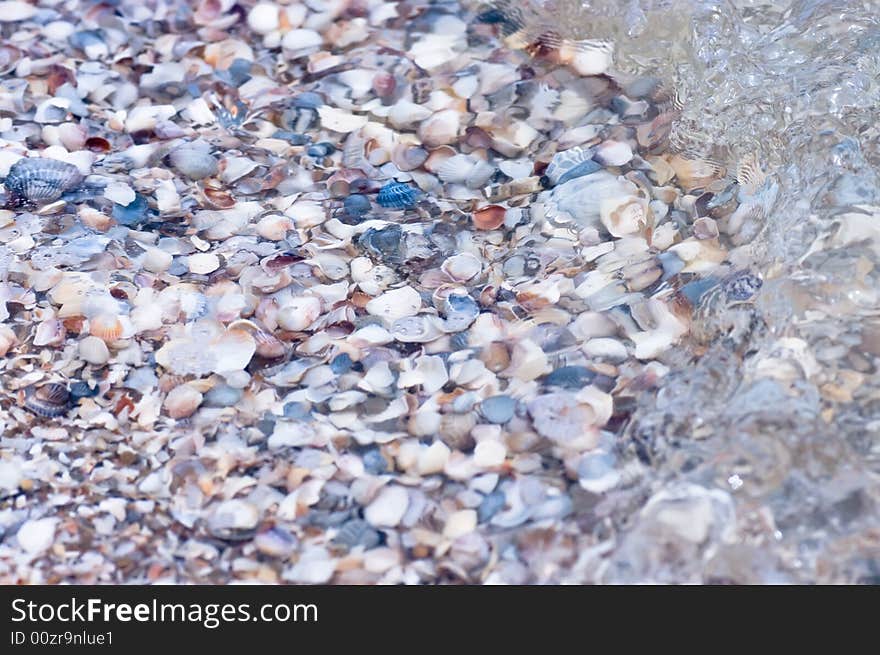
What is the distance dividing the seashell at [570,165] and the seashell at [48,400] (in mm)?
908

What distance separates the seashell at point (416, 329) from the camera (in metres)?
1.69

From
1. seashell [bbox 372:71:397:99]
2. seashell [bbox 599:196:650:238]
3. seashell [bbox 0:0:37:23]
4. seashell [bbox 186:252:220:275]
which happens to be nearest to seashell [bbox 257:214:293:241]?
seashell [bbox 186:252:220:275]

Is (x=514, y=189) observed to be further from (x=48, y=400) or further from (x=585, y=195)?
(x=48, y=400)

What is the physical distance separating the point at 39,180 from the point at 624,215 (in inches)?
40.9

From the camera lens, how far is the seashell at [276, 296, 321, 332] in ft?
5.66

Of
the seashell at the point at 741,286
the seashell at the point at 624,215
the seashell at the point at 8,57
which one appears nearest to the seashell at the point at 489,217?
the seashell at the point at 624,215

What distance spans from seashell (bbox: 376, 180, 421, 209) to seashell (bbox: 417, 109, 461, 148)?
0.14 m

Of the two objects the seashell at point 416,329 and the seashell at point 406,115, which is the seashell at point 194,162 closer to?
the seashell at point 406,115

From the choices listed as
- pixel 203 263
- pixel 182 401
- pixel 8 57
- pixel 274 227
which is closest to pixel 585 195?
pixel 274 227

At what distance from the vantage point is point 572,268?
181 cm
